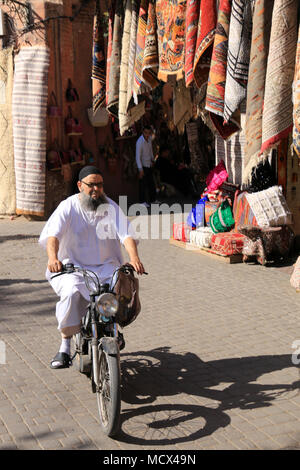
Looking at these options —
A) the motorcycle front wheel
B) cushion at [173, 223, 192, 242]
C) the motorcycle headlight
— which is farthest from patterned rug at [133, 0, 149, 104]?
the motorcycle front wheel

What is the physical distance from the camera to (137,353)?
18.4 feet

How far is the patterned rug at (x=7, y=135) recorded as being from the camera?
13.0 m

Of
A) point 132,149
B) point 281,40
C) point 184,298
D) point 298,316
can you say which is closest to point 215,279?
point 184,298

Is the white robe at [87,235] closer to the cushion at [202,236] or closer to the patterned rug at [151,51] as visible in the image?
the patterned rug at [151,51]

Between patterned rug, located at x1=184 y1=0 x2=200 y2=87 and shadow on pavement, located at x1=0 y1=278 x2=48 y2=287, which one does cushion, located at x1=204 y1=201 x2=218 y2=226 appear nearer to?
shadow on pavement, located at x1=0 y1=278 x2=48 y2=287

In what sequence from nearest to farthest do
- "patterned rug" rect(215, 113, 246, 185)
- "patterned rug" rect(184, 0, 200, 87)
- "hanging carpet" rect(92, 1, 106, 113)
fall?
1. "patterned rug" rect(184, 0, 200, 87)
2. "hanging carpet" rect(92, 1, 106, 113)
3. "patterned rug" rect(215, 113, 246, 185)

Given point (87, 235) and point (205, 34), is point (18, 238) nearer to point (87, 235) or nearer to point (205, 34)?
point (205, 34)

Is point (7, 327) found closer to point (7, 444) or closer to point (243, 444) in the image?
point (7, 444)

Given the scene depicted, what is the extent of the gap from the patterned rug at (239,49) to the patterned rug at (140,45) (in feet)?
6.63

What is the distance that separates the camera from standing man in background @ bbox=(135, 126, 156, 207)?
14.2 m

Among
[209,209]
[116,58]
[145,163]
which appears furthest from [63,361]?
[145,163]

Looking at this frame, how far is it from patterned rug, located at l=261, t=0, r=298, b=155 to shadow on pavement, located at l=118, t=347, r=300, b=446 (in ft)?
6.36
